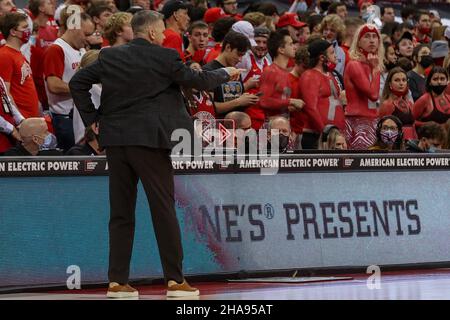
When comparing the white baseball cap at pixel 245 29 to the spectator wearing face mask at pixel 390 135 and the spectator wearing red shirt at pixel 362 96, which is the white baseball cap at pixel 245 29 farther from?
the spectator wearing face mask at pixel 390 135

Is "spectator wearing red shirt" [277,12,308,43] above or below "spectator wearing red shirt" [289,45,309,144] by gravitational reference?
above

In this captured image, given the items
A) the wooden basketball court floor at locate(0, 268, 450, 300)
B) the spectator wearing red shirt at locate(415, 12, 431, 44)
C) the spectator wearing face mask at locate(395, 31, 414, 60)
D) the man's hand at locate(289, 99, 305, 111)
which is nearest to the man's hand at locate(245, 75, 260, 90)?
the man's hand at locate(289, 99, 305, 111)

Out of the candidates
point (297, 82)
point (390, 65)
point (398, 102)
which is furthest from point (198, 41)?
point (390, 65)

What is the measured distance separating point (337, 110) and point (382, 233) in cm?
268

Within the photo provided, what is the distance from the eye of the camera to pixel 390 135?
13.3m

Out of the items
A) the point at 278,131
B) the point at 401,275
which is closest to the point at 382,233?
the point at 401,275

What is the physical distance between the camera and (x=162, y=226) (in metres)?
9.43

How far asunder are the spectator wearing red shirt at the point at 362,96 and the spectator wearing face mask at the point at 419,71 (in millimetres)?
2236

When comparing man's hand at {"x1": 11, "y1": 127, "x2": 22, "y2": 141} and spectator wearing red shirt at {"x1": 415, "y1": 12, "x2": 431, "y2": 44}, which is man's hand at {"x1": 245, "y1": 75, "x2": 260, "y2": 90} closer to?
man's hand at {"x1": 11, "y1": 127, "x2": 22, "y2": 141}

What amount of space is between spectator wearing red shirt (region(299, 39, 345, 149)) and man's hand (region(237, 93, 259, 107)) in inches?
45.0

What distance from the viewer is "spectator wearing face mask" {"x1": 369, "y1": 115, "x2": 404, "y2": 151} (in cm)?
1332

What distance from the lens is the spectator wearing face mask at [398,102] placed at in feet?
48.3

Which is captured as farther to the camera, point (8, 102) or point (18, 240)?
point (8, 102)
